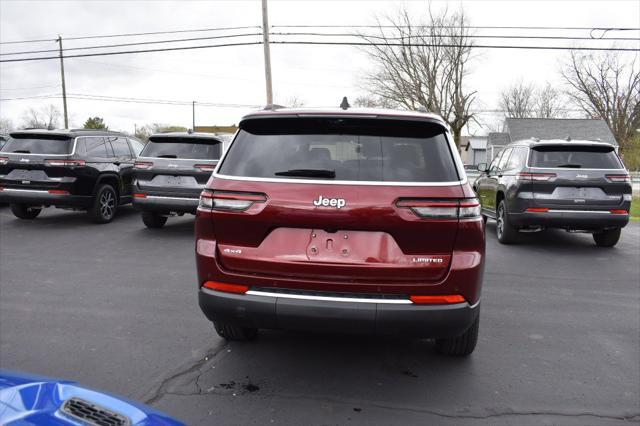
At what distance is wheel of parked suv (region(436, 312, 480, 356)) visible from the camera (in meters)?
3.56

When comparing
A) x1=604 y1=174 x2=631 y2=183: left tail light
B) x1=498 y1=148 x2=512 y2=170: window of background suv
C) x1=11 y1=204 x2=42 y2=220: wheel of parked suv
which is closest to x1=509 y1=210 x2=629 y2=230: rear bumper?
x1=604 y1=174 x2=631 y2=183: left tail light

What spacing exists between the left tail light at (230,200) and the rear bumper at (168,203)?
18.0 feet

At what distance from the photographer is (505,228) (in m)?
8.38

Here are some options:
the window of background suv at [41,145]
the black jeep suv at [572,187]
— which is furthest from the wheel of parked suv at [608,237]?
the window of background suv at [41,145]

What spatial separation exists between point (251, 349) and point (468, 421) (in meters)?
1.71

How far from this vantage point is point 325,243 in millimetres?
2805

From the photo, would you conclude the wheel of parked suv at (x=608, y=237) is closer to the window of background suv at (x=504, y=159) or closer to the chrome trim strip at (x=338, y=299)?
the window of background suv at (x=504, y=159)

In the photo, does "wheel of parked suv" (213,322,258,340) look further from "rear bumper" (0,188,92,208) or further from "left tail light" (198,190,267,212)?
"rear bumper" (0,188,92,208)

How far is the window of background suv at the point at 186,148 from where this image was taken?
864 centimetres

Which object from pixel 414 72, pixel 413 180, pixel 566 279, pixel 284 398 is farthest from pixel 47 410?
pixel 414 72

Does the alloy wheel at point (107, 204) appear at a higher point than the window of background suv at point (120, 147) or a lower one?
lower

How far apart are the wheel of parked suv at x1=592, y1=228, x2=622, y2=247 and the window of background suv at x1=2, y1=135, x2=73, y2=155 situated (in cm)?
964

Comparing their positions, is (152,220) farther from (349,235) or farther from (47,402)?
(47,402)

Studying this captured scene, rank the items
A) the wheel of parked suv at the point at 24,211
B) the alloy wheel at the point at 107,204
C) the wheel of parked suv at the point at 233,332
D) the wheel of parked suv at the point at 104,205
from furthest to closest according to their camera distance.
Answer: the wheel of parked suv at the point at 24,211
the alloy wheel at the point at 107,204
the wheel of parked suv at the point at 104,205
the wheel of parked suv at the point at 233,332
